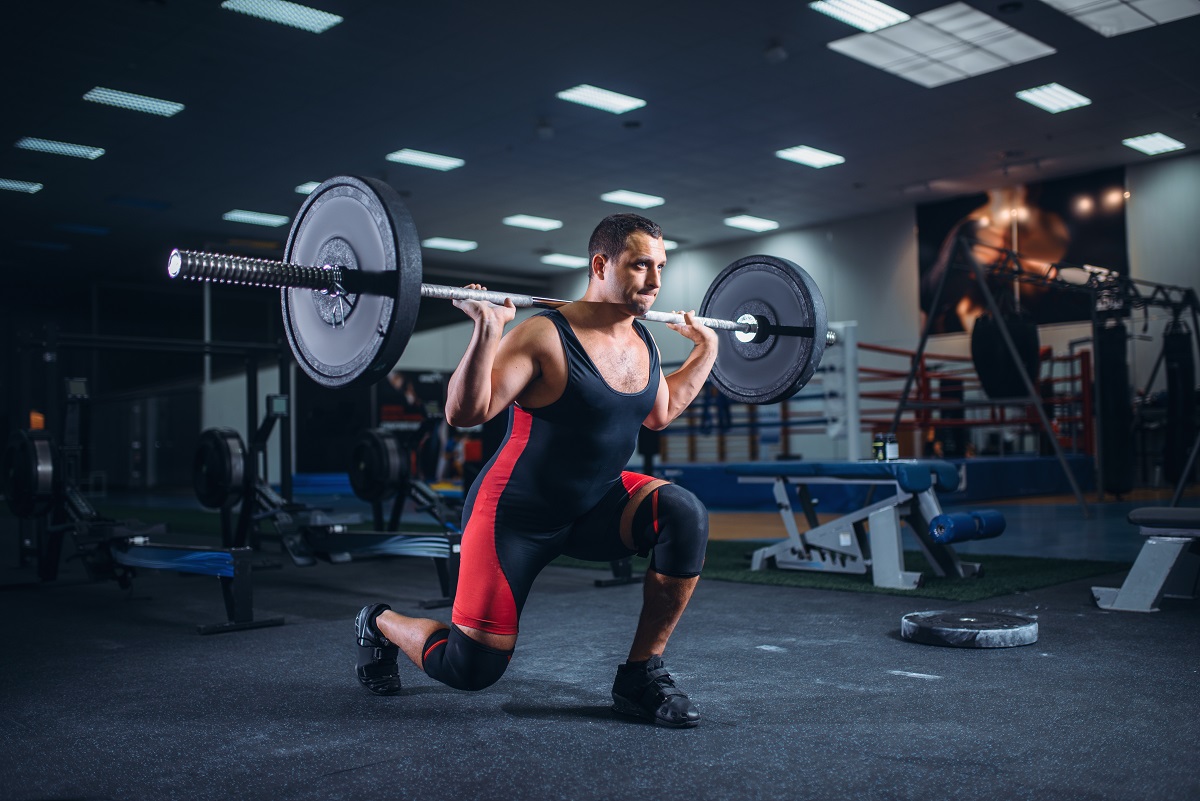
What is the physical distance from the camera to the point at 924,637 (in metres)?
2.86

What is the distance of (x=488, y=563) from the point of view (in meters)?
2.00

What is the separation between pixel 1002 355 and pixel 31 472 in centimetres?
647

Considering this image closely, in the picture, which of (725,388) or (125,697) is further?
(725,388)

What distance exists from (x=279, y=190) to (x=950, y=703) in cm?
1066

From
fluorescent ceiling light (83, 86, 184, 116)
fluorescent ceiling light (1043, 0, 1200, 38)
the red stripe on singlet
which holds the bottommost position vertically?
the red stripe on singlet

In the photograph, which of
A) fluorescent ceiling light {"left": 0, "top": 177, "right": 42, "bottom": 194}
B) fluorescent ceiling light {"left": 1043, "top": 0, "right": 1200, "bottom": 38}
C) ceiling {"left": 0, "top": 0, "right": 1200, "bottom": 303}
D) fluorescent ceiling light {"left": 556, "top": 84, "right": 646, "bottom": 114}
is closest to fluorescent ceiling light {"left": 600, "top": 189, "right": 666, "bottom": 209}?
ceiling {"left": 0, "top": 0, "right": 1200, "bottom": 303}

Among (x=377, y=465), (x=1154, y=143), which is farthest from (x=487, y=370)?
(x=1154, y=143)

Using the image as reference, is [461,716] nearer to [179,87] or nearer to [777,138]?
[179,87]

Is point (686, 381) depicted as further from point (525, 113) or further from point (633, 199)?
point (633, 199)

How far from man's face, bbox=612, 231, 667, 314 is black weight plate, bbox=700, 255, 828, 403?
0.74 m

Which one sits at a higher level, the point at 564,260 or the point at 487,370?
the point at 564,260

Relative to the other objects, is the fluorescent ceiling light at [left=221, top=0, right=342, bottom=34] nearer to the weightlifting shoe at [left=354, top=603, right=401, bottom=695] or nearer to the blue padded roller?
the blue padded roller

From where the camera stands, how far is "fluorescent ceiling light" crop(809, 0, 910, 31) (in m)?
6.92

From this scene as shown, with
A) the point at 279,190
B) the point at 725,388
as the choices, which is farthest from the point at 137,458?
the point at 725,388
